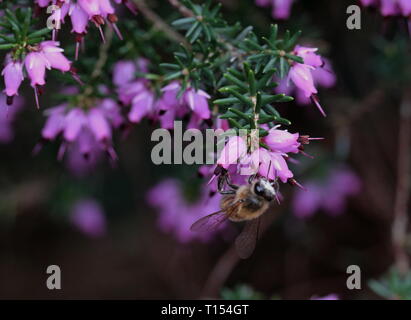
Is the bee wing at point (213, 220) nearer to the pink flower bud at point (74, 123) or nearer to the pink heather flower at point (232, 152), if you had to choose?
the pink heather flower at point (232, 152)

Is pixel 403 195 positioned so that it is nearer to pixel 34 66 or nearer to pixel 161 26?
pixel 161 26

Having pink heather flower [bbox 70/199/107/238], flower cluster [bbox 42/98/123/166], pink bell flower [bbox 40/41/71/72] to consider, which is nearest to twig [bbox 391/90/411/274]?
flower cluster [bbox 42/98/123/166]

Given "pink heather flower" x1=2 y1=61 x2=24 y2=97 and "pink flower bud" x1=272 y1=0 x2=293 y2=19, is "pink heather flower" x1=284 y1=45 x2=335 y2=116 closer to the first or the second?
"pink flower bud" x1=272 y1=0 x2=293 y2=19

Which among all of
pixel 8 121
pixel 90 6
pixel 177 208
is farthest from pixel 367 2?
pixel 8 121

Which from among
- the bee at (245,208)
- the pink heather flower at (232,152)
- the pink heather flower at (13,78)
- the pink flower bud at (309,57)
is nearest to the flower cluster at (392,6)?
the pink flower bud at (309,57)

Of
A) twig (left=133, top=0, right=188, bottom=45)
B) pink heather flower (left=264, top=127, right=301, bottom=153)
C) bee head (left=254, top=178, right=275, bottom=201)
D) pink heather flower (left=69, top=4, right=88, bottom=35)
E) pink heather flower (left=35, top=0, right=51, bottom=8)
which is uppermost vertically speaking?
twig (left=133, top=0, right=188, bottom=45)

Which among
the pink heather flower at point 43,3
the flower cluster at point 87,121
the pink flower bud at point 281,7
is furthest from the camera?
the pink flower bud at point 281,7
